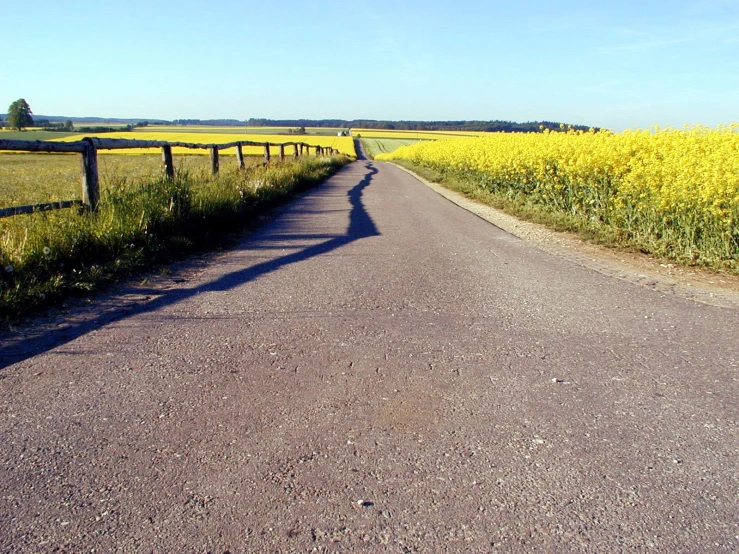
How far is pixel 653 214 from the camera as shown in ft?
30.5

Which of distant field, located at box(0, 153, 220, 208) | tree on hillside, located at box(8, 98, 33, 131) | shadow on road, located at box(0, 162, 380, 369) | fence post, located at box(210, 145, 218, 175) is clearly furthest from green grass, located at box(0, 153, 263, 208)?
tree on hillside, located at box(8, 98, 33, 131)

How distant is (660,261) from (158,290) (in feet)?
21.7

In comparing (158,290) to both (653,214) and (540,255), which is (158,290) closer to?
(540,255)

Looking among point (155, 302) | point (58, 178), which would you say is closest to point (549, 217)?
point (155, 302)

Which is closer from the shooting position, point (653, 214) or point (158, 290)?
point (158, 290)

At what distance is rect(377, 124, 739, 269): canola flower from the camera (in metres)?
8.26

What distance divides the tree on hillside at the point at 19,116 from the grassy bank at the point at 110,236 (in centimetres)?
6078

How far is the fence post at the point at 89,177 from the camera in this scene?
7402mm

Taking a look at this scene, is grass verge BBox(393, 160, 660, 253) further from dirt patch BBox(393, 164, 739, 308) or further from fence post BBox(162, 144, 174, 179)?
fence post BBox(162, 144, 174, 179)

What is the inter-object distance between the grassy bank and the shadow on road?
444 mm

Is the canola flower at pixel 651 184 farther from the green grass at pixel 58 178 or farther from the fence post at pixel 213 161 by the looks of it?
the green grass at pixel 58 178

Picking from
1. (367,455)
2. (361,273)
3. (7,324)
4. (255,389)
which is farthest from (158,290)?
(367,455)

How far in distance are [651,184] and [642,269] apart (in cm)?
248

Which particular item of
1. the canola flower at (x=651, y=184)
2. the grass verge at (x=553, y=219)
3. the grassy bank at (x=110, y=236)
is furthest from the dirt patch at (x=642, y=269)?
the grassy bank at (x=110, y=236)
